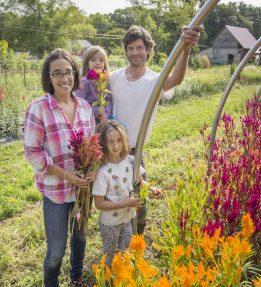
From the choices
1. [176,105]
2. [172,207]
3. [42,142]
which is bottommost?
[176,105]

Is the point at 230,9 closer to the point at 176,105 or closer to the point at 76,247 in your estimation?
the point at 176,105

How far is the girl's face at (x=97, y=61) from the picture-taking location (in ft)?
8.74

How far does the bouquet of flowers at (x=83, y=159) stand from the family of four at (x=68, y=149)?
0.06 m

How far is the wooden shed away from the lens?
48.6 m

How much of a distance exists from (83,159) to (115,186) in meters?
0.44

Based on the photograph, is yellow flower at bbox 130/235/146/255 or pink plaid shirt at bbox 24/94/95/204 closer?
yellow flower at bbox 130/235/146/255

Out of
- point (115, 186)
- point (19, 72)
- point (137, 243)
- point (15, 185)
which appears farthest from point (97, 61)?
point (19, 72)

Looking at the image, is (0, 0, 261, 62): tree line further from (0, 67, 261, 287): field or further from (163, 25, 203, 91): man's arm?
(163, 25, 203, 91): man's arm

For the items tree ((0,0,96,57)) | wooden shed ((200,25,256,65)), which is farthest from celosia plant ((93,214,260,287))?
wooden shed ((200,25,256,65))

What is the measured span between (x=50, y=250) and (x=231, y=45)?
51349 mm

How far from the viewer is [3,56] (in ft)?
48.5

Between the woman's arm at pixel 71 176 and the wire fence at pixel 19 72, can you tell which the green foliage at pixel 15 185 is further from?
the wire fence at pixel 19 72

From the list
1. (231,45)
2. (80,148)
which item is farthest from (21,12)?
(80,148)

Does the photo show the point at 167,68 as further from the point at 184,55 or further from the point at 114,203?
the point at 114,203
